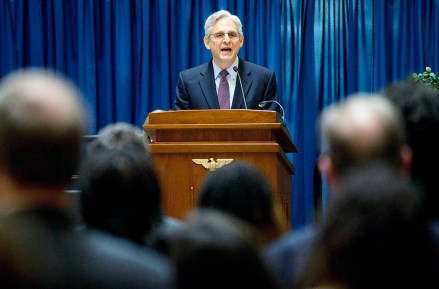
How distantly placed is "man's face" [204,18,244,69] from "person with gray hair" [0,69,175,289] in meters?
5.51

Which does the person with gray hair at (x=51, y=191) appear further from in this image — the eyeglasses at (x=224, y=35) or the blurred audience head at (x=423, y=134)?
the eyeglasses at (x=224, y=35)

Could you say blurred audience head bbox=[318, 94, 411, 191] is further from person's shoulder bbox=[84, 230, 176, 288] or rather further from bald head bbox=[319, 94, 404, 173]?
person's shoulder bbox=[84, 230, 176, 288]

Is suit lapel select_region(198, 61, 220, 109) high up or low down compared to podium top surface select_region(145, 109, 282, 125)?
up

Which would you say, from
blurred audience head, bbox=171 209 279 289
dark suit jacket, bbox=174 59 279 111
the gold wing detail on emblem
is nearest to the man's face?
dark suit jacket, bbox=174 59 279 111

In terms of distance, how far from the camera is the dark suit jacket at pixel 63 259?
5.59ft

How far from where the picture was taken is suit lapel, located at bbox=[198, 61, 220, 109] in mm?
7109

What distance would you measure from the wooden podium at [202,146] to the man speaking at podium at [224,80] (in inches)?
69.6

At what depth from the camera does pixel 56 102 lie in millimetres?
1875

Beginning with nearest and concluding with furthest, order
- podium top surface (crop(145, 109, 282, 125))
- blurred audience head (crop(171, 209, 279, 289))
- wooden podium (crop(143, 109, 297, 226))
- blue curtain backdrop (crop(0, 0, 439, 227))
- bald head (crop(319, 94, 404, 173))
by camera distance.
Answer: blurred audience head (crop(171, 209, 279, 289)) → bald head (crop(319, 94, 404, 173)) → wooden podium (crop(143, 109, 297, 226)) → podium top surface (crop(145, 109, 282, 125)) → blue curtain backdrop (crop(0, 0, 439, 227))

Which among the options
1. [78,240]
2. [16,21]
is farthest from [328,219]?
[16,21]

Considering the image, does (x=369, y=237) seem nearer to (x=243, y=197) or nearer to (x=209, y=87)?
(x=243, y=197)

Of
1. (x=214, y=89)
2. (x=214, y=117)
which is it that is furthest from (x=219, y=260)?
(x=214, y=89)

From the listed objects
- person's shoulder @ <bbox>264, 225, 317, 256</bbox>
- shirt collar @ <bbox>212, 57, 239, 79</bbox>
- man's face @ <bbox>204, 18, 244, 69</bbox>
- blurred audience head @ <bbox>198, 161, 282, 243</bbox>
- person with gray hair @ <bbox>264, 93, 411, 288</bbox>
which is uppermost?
man's face @ <bbox>204, 18, 244, 69</bbox>

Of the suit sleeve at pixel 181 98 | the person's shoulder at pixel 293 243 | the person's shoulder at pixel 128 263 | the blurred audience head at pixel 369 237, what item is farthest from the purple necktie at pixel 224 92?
the blurred audience head at pixel 369 237
